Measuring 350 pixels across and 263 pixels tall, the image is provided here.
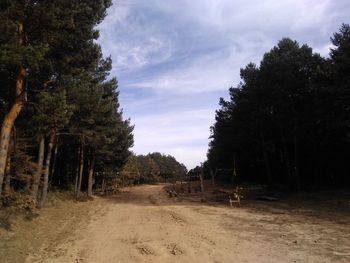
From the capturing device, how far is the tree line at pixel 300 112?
95.5ft

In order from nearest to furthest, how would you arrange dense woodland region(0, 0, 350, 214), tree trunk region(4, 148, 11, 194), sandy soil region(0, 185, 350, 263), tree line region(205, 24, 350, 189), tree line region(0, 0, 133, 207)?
sandy soil region(0, 185, 350, 263) → tree line region(0, 0, 133, 207) → dense woodland region(0, 0, 350, 214) → tree trunk region(4, 148, 11, 194) → tree line region(205, 24, 350, 189)

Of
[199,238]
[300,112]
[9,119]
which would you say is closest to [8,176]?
[9,119]

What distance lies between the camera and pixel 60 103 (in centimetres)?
1505

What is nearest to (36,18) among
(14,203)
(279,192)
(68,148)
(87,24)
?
(87,24)

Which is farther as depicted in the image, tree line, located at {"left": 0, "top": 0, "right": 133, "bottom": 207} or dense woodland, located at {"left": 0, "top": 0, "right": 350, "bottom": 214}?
dense woodland, located at {"left": 0, "top": 0, "right": 350, "bottom": 214}

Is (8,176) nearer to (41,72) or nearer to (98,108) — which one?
(41,72)

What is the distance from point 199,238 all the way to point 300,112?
24.2 m

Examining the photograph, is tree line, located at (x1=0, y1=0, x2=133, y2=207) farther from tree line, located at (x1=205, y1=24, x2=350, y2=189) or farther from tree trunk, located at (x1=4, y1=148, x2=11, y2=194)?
tree line, located at (x1=205, y1=24, x2=350, y2=189)

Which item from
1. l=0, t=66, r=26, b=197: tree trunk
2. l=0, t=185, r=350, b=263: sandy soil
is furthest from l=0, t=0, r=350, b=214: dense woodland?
l=0, t=185, r=350, b=263: sandy soil

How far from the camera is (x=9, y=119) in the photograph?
15.1 meters

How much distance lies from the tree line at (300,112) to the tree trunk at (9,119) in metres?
20.6

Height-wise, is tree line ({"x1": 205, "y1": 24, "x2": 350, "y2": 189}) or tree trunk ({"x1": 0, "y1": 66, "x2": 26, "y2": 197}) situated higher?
tree line ({"x1": 205, "y1": 24, "x2": 350, "y2": 189})

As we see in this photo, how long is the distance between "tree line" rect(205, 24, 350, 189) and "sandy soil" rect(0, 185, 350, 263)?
11.2 m

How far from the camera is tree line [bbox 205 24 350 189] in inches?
1146
